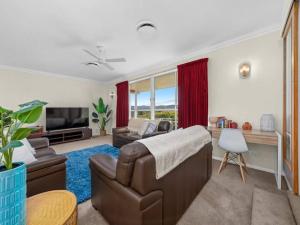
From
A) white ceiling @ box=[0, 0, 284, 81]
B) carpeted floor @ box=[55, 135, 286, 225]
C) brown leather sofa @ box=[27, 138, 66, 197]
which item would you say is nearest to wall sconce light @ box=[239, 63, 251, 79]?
white ceiling @ box=[0, 0, 284, 81]

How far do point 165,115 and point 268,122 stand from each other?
259cm

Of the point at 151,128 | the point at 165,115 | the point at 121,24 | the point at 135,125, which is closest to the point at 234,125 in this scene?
the point at 151,128

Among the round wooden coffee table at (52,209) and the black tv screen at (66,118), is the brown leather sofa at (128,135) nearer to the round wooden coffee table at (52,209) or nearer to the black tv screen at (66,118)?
the black tv screen at (66,118)

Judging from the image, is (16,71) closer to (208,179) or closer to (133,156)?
(133,156)

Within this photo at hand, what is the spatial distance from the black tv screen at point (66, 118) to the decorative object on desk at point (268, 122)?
5674 mm

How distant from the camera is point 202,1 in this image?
1945 millimetres

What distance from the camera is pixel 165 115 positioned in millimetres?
4523

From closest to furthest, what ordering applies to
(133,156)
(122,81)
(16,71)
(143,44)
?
(133,156)
(143,44)
(16,71)
(122,81)

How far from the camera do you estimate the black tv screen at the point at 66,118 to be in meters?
4.86

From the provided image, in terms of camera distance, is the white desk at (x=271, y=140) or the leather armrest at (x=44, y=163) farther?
A: the white desk at (x=271, y=140)

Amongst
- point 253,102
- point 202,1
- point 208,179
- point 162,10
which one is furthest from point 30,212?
point 253,102

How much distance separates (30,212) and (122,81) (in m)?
5.36

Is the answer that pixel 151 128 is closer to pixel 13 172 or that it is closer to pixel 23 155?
pixel 23 155

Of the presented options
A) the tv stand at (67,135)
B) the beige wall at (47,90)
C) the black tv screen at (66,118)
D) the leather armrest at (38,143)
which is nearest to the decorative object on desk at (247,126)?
the leather armrest at (38,143)
